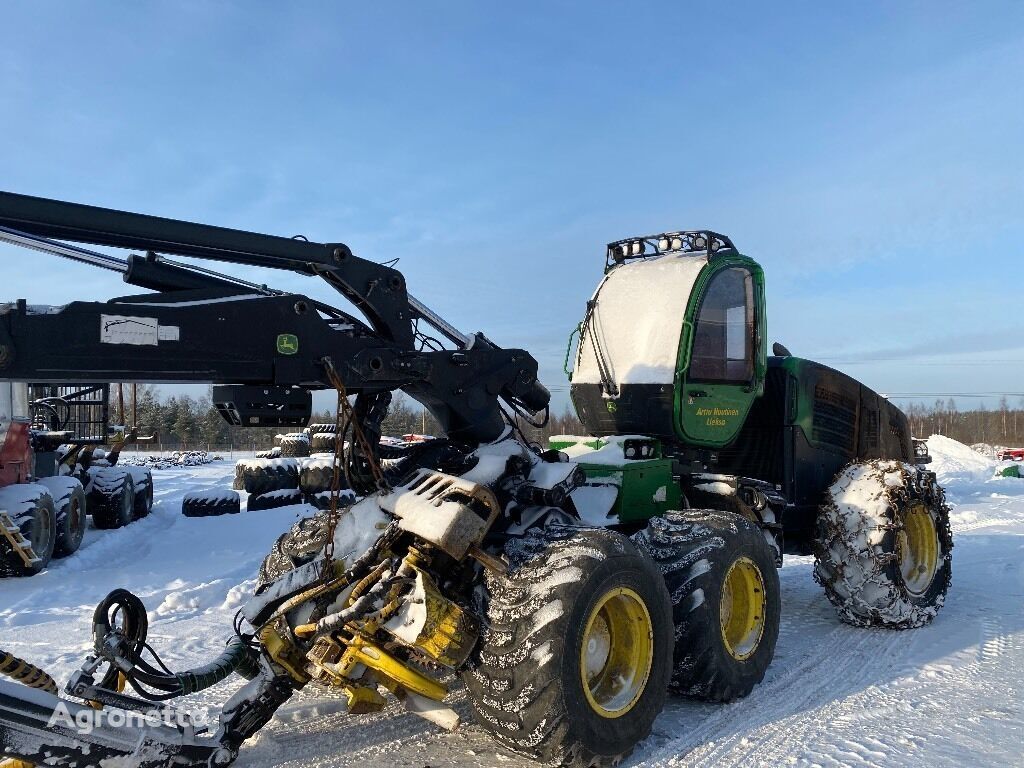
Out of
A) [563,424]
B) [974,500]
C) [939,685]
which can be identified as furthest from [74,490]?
[974,500]

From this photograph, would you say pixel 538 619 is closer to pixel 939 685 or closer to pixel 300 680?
pixel 300 680

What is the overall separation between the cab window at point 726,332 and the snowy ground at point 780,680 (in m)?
2.30

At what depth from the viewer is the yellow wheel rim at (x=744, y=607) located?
5.61 meters

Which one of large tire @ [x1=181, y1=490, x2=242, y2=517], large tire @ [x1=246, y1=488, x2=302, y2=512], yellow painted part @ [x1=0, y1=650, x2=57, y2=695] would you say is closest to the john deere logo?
yellow painted part @ [x1=0, y1=650, x2=57, y2=695]

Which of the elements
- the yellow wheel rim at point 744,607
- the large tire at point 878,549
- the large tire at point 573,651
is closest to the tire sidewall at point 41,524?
the large tire at point 573,651

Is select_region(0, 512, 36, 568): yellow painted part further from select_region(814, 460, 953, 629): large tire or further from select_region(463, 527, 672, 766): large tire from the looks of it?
Answer: select_region(814, 460, 953, 629): large tire

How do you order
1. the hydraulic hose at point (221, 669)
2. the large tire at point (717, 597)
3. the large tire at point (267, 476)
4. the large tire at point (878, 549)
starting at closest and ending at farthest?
the hydraulic hose at point (221, 669)
the large tire at point (717, 597)
the large tire at point (878, 549)
the large tire at point (267, 476)

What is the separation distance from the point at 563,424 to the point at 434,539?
5.42m

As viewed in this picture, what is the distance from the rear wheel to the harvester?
18.6 ft

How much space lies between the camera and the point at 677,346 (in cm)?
682

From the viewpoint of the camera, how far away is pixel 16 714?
3223mm

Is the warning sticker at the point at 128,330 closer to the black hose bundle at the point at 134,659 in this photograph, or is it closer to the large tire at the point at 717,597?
the black hose bundle at the point at 134,659

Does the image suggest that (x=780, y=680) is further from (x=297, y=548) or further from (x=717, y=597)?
(x=297, y=548)

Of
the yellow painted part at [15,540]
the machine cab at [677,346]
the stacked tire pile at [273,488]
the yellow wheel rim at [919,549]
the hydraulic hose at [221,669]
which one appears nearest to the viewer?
the hydraulic hose at [221,669]
